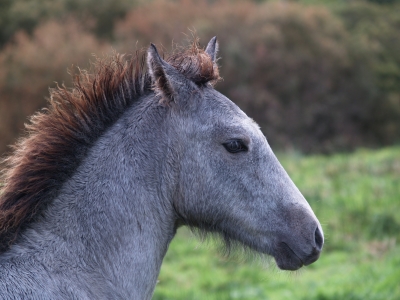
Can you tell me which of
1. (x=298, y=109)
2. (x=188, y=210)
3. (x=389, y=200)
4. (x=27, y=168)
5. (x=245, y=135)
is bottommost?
(x=298, y=109)

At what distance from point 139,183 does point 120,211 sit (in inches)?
7.3

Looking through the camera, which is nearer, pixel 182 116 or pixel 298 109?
pixel 182 116

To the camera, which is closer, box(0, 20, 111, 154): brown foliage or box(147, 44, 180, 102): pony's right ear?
box(147, 44, 180, 102): pony's right ear

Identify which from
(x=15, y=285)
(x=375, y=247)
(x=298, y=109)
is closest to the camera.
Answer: (x=15, y=285)

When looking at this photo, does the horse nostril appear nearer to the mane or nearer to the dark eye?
the dark eye

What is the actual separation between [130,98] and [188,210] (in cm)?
73

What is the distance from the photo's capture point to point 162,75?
3.04 m

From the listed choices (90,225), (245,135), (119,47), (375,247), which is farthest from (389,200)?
(119,47)

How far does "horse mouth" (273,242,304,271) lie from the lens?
3080 millimetres

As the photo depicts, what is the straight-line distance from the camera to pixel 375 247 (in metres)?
7.70

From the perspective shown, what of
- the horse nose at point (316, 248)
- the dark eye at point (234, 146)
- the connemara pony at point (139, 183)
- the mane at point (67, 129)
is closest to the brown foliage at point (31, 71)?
the mane at point (67, 129)

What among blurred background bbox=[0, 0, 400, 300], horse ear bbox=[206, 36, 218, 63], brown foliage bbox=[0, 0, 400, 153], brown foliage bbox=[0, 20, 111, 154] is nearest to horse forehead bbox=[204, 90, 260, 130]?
horse ear bbox=[206, 36, 218, 63]

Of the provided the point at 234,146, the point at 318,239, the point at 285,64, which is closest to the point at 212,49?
the point at 234,146

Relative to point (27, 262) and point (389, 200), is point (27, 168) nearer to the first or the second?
point (27, 262)
